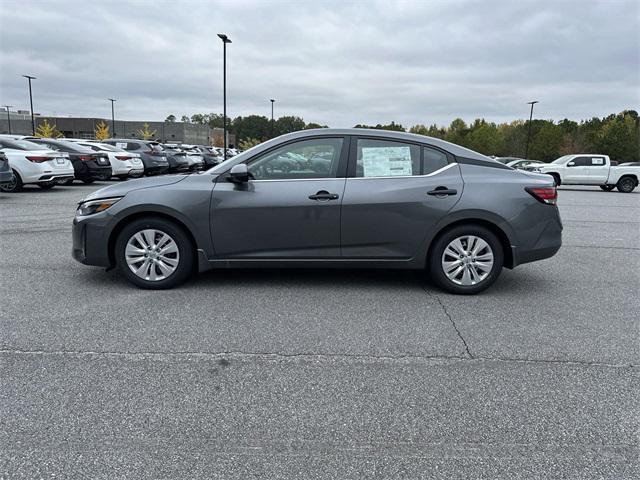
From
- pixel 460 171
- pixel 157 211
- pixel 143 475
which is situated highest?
pixel 460 171

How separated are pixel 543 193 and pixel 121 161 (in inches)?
649

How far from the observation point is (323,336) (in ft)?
12.6

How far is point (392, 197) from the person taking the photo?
4.82m

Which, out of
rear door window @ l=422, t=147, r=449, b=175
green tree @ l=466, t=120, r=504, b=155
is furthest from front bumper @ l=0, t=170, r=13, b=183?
green tree @ l=466, t=120, r=504, b=155

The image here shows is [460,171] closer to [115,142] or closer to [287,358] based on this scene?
[287,358]

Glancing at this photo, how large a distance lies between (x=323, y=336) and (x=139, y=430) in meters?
1.62

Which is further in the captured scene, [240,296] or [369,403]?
[240,296]

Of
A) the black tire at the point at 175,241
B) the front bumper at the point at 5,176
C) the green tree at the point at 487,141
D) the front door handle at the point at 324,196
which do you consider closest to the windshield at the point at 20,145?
the front bumper at the point at 5,176

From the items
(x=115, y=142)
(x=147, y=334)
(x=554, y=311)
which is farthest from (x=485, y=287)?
(x=115, y=142)

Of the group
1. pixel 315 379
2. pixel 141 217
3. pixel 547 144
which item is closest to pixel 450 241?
pixel 315 379

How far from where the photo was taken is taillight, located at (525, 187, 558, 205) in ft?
16.1

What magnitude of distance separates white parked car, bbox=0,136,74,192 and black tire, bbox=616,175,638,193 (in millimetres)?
23205

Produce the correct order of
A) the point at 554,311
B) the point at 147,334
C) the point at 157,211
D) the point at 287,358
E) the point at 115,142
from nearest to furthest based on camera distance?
the point at 287,358 → the point at 147,334 → the point at 554,311 → the point at 157,211 → the point at 115,142

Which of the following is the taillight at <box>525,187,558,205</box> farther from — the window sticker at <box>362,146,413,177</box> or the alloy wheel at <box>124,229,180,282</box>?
the alloy wheel at <box>124,229,180,282</box>
